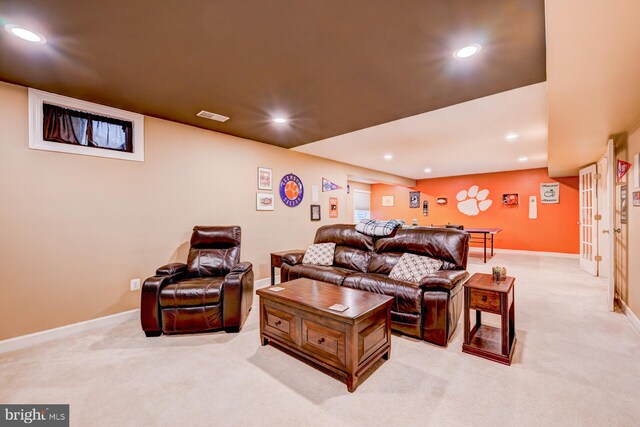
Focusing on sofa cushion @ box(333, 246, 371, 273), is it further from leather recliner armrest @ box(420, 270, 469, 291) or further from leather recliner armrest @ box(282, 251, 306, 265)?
leather recliner armrest @ box(420, 270, 469, 291)

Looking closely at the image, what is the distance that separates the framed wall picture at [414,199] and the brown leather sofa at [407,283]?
19.7ft

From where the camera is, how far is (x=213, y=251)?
10.9ft

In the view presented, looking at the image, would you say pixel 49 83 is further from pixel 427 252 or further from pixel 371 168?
pixel 371 168

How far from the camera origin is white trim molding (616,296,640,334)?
8.71 feet

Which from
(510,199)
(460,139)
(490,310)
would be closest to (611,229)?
(460,139)

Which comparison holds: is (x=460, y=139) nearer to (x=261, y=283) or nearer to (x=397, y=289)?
(x=397, y=289)

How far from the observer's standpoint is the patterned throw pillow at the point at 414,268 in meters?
2.72

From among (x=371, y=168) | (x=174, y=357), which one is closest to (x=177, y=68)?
(x=174, y=357)

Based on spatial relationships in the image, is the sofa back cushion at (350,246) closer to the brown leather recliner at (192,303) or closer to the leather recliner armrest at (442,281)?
the leather recliner armrest at (442,281)

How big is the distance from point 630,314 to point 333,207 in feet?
14.3

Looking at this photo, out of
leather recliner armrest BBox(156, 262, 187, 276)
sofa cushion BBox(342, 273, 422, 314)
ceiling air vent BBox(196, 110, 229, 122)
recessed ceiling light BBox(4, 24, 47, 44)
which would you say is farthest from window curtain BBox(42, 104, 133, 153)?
sofa cushion BBox(342, 273, 422, 314)

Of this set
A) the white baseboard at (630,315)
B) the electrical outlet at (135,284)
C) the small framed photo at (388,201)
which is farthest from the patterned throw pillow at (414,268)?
the small framed photo at (388,201)

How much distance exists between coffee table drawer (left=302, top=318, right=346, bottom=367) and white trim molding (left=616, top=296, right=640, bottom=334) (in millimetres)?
3019

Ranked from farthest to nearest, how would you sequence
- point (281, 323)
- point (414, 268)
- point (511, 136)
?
point (511, 136), point (414, 268), point (281, 323)
